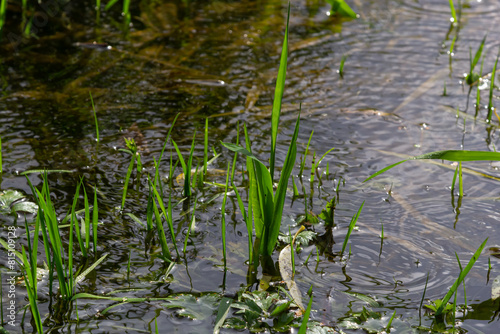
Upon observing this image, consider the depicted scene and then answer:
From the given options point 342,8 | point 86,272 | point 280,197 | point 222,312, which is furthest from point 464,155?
point 342,8

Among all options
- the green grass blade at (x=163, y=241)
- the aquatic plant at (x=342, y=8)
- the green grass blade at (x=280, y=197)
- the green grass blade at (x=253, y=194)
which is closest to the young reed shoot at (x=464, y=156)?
the green grass blade at (x=280, y=197)

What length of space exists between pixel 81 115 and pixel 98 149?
0.44m

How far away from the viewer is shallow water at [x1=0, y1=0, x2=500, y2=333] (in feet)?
6.04

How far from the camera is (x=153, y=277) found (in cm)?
184

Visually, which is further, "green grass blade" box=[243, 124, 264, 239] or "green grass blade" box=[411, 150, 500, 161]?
"green grass blade" box=[243, 124, 264, 239]

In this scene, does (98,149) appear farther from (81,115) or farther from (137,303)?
(137,303)

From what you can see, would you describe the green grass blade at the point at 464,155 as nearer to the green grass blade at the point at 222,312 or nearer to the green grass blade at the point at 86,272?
the green grass blade at the point at 222,312

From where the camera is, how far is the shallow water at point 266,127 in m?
1.84

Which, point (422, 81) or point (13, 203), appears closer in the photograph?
point (13, 203)

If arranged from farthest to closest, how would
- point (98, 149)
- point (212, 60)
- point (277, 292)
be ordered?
point (212, 60), point (98, 149), point (277, 292)

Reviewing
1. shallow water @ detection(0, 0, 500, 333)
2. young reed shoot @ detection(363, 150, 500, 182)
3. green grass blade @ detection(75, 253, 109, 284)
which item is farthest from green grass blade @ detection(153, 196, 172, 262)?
young reed shoot @ detection(363, 150, 500, 182)

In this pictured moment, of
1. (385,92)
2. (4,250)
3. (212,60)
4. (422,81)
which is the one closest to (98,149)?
(4,250)

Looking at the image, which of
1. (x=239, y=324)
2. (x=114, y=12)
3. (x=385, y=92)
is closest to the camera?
(x=239, y=324)

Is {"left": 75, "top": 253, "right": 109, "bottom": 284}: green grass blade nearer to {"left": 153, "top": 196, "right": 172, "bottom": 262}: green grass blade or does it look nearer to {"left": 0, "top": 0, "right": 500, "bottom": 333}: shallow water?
{"left": 0, "top": 0, "right": 500, "bottom": 333}: shallow water
